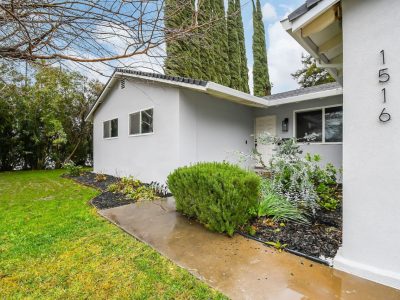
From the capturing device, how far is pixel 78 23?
2061mm

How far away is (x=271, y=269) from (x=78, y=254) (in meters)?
2.72

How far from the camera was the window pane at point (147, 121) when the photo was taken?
8539 mm

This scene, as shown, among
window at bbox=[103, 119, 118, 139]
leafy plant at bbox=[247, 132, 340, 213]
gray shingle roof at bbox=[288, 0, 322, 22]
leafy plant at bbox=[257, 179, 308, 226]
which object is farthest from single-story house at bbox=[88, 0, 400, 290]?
window at bbox=[103, 119, 118, 139]

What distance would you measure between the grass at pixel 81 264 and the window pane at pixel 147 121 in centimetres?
419

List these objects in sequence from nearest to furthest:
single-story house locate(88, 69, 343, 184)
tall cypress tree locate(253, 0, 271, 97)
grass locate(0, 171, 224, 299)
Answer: grass locate(0, 171, 224, 299), single-story house locate(88, 69, 343, 184), tall cypress tree locate(253, 0, 271, 97)

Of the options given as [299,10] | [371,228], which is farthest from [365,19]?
[371,228]

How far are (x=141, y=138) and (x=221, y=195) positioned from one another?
19.5 feet

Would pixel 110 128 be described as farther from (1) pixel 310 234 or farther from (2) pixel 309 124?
(1) pixel 310 234

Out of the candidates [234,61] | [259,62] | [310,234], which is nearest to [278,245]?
[310,234]

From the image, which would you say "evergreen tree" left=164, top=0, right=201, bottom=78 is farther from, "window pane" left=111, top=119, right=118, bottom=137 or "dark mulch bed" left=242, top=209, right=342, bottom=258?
"window pane" left=111, top=119, right=118, bottom=137

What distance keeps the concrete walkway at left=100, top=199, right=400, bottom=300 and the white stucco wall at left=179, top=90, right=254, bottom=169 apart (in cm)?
346

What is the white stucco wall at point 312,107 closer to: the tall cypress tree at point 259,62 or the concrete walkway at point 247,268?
the concrete walkway at point 247,268

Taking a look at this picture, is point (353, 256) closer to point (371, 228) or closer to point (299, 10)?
point (371, 228)

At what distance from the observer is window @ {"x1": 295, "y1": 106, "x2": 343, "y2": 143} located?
8288mm
